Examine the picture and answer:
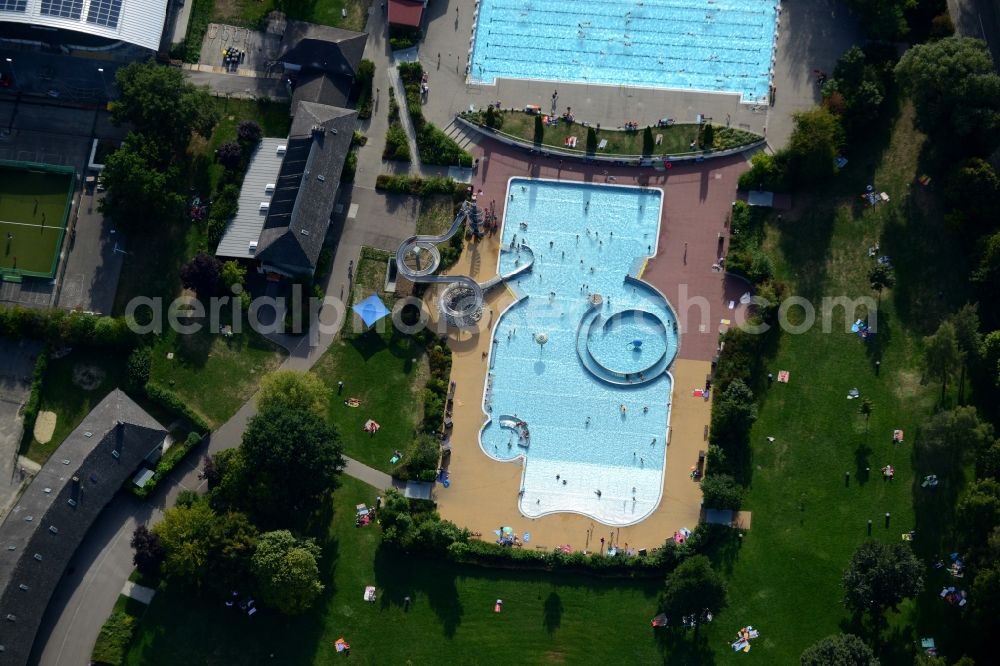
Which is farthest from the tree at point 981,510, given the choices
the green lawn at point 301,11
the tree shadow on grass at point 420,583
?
the green lawn at point 301,11

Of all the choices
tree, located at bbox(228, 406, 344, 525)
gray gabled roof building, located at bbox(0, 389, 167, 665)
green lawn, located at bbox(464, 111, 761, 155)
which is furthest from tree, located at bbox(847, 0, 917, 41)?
gray gabled roof building, located at bbox(0, 389, 167, 665)

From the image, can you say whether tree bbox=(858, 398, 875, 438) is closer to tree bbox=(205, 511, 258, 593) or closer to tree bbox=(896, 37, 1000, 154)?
tree bbox=(896, 37, 1000, 154)

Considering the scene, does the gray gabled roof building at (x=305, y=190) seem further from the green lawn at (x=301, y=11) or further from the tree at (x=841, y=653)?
the tree at (x=841, y=653)

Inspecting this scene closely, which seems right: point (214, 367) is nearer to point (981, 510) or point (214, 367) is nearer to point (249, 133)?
point (249, 133)

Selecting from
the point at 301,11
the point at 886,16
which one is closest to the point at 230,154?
the point at 301,11

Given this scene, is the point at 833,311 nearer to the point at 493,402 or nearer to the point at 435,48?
the point at 493,402

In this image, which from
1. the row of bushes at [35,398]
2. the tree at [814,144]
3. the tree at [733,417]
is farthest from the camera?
the row of bushes at [35,398]
